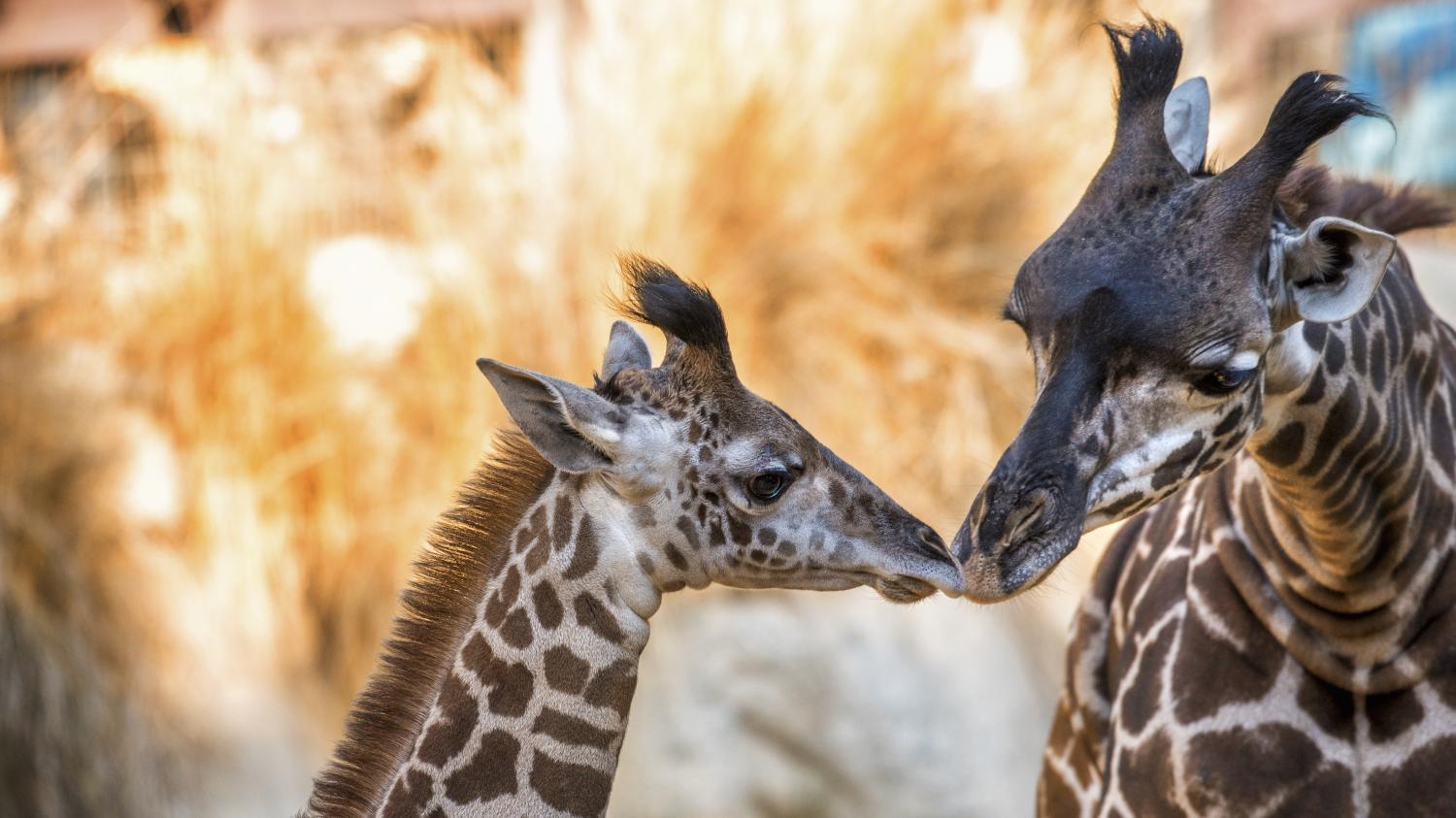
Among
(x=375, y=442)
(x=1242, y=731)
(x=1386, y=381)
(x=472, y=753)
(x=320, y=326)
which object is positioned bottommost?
(x=472, y=753)

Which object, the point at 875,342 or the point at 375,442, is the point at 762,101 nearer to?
the point at 875,342

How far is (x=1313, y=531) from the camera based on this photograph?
3488 mm

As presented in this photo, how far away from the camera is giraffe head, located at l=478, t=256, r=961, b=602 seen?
3.28m

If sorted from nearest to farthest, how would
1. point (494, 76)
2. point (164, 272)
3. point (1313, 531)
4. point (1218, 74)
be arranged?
point (1313, 531)
point (164, 272)
point (494, 76)
point (1218, 74)

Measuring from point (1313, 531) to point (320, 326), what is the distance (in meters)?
5.55

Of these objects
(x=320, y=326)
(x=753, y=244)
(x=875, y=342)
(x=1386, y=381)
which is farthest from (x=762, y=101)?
(x=1386, y=381)

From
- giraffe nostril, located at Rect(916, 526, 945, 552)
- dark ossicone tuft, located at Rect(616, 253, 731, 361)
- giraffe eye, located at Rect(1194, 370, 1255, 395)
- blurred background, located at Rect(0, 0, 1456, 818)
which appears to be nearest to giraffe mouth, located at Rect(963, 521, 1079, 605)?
giraffe nostril, located at Rect(916, 526, 945, 552)

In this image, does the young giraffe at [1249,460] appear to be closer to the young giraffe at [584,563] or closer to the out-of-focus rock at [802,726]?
the young giraffe at [584,563]

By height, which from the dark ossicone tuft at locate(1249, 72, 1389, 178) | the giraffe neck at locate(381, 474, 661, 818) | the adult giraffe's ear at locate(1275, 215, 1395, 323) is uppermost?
the dark ossicone tuft at locate(1249, 72, 1389, 178)

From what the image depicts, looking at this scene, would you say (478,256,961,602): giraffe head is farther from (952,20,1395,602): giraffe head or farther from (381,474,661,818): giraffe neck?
(952,20,1395,602): giraffe head

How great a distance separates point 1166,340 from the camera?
124 inches

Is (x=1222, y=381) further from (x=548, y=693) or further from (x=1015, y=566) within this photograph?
(x=548, y=693)

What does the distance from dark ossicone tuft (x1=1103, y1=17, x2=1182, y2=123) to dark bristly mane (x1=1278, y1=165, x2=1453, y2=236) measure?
0.36 m

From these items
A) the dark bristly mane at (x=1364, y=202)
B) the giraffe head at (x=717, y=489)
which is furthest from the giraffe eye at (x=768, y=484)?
the dark bristly mane at (x=1364, y=202)
